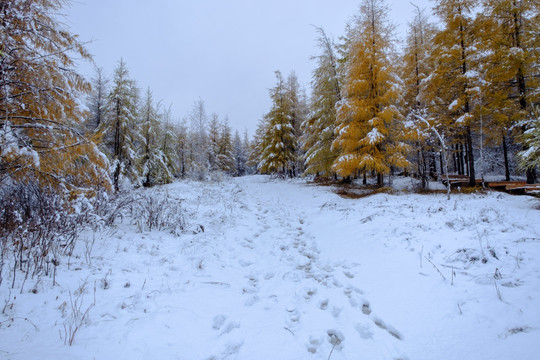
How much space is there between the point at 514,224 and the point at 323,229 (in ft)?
14.3

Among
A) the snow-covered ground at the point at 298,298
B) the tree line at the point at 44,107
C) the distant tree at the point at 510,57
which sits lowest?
the snow-covered ground at the point at 298,298

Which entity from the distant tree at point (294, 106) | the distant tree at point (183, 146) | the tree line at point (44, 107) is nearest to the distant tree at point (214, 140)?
the distant tree at point (183, 146)

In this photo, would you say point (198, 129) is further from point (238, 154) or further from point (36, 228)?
point (36, 228)

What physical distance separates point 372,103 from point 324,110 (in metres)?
5.09

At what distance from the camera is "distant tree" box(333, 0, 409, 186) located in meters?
12.1

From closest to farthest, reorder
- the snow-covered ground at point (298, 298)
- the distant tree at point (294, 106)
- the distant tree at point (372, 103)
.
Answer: the snow-covered ground at point (298, 298)
the distant tree at point (372, 103)
the distant tree at point (294, 106)

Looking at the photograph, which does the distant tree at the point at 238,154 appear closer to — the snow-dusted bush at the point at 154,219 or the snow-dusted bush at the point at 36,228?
the snow-dusted bush at the point at 154,219

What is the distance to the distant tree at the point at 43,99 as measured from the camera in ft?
15.1

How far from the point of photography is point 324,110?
17.5m

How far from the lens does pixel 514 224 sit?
4621mm

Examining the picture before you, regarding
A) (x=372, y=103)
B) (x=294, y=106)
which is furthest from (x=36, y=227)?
(x=294, y=106)

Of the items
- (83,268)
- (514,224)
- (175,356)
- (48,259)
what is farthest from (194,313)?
(514,224)

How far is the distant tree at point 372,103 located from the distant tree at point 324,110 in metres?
3.16

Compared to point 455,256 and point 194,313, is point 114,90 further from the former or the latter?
point 455,256
